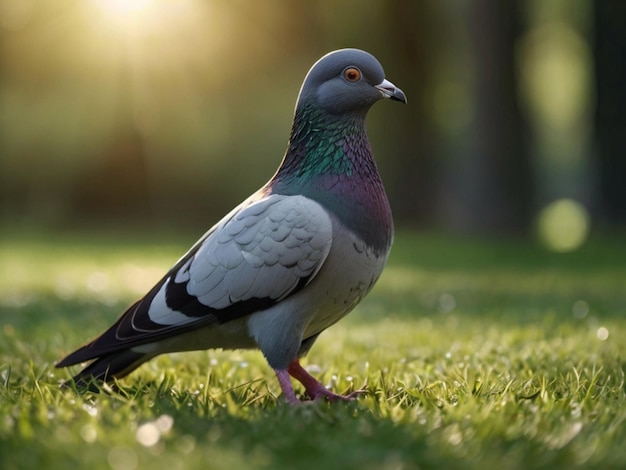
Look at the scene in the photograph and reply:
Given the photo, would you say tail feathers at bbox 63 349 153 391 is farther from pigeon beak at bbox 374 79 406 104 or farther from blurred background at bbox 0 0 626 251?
blurred background at bbox 0 0 626 251

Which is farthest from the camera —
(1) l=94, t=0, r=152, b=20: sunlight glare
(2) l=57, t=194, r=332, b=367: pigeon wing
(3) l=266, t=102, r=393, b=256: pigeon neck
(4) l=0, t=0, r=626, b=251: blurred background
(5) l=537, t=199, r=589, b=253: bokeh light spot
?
(1) l=94, t=0, r=152, b=20: sunlight glare

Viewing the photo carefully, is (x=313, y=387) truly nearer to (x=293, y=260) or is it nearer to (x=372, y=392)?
(x=372, y=392)

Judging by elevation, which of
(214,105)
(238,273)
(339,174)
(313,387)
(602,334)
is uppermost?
(339,174)

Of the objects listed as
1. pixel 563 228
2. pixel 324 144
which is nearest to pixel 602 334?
pixel 324 144

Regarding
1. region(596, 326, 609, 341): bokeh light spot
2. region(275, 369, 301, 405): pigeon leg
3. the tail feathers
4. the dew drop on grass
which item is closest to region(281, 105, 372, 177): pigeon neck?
region(275, 369, 301, 405): pigeon leg

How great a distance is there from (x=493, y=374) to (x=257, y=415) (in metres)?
1.30

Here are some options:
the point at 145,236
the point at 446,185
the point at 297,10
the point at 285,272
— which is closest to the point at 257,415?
the point at 285,272

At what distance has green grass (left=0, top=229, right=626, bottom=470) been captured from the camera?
7.71 ft

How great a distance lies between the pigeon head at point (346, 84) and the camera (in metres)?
3.55

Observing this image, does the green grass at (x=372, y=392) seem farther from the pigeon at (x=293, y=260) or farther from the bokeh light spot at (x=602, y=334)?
the pigeon at (x=293, y=260)

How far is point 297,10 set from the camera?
1995 cm

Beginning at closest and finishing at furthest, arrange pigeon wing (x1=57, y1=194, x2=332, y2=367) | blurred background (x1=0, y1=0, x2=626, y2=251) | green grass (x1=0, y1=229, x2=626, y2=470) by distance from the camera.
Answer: green grass (x1=0, y1=229, x2=626, y2=470)
pigeon wing (x1=57, y1=194, x2=332, y2=367)
blurred background (x1=0, y1=0, x2=626, y2=251)

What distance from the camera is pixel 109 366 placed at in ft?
11.7

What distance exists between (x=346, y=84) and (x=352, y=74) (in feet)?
0.17
